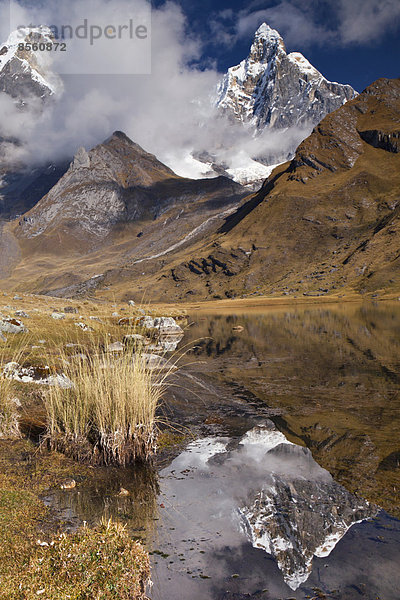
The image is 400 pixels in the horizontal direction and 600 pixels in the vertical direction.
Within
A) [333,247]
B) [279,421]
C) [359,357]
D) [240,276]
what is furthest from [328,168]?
[279,421]

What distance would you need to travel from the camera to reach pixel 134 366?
8703mm

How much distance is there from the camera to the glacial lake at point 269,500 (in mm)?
4825

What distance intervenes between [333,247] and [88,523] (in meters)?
142

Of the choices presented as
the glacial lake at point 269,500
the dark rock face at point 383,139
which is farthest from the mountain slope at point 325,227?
the glacial lake at point 269,500

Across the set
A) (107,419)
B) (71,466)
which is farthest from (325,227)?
(71,466)

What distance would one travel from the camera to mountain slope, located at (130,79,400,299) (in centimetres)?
11706

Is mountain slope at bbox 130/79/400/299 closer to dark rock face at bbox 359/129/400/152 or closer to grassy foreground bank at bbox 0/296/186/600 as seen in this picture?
dark rock face at bbox 359/129/400/152

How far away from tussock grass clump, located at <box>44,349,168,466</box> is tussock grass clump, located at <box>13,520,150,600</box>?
3.62 m

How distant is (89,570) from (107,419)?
431 cm

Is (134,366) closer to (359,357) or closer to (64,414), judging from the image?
(64,414)

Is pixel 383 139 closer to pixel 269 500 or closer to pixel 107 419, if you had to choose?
Result: pixel 107 419

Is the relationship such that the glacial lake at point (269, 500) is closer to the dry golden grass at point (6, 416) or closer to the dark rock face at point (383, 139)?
the dry golden grass at point (6, 416)

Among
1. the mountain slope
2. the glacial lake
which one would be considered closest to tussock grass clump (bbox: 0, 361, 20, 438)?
the glacial lake

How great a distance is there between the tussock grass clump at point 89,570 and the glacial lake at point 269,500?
656 mm
